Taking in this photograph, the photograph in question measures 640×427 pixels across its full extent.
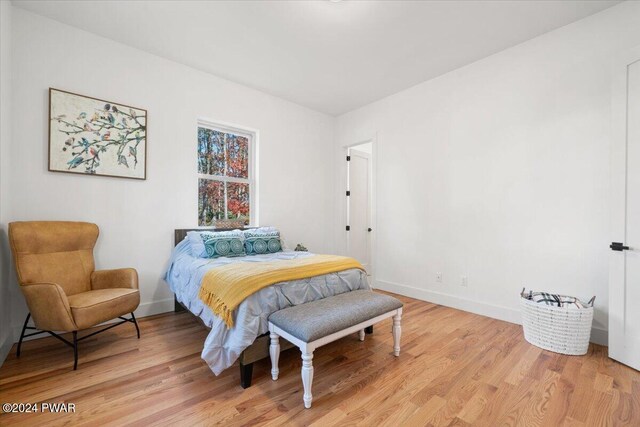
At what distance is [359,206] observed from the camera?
4.89 meters

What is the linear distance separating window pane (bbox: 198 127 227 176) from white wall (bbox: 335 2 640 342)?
2317 mm

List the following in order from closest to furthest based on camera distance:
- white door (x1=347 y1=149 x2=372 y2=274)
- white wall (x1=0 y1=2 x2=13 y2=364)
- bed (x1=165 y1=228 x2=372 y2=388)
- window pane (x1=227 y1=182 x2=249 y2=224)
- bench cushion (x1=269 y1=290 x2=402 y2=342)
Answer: bench cushion (x1=269 y1=290 x2=402 y2=342)
bed (x1=165 y1=228 x2=372 y2=388)
white wall (x1=0 y1=2 x2=13 y2=364)
window pane (x1=227 y1=182 x2=249 y2=224)
white door (x1=347 y1=149 x2=372 y2=274)

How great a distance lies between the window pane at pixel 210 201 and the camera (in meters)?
3.52

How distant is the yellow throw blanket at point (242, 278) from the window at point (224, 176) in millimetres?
1502

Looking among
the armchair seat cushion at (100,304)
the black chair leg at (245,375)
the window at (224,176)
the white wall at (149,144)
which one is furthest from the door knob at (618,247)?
the armchair seat cushion at (100,304)

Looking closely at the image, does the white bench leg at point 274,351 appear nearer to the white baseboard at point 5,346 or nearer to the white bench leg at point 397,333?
the white bench leg at point 397,333

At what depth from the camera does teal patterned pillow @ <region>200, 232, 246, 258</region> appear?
2770 mm

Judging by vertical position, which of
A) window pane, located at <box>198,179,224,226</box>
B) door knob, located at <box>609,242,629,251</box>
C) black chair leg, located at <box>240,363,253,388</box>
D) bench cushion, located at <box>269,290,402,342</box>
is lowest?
black chair leg, located at <box>240,363,253,388</box>

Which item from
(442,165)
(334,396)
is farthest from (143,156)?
(442,165)

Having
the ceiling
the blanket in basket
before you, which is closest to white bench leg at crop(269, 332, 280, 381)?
the blanket in basket

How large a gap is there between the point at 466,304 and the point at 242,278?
2.64 metres

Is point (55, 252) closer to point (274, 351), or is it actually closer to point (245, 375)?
point (245, 375)

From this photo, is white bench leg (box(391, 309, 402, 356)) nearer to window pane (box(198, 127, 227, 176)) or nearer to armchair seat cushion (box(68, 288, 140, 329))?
armchair seat cushion (box(68, 288, 140, 329))

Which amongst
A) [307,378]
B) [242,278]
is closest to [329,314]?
[307,378]
